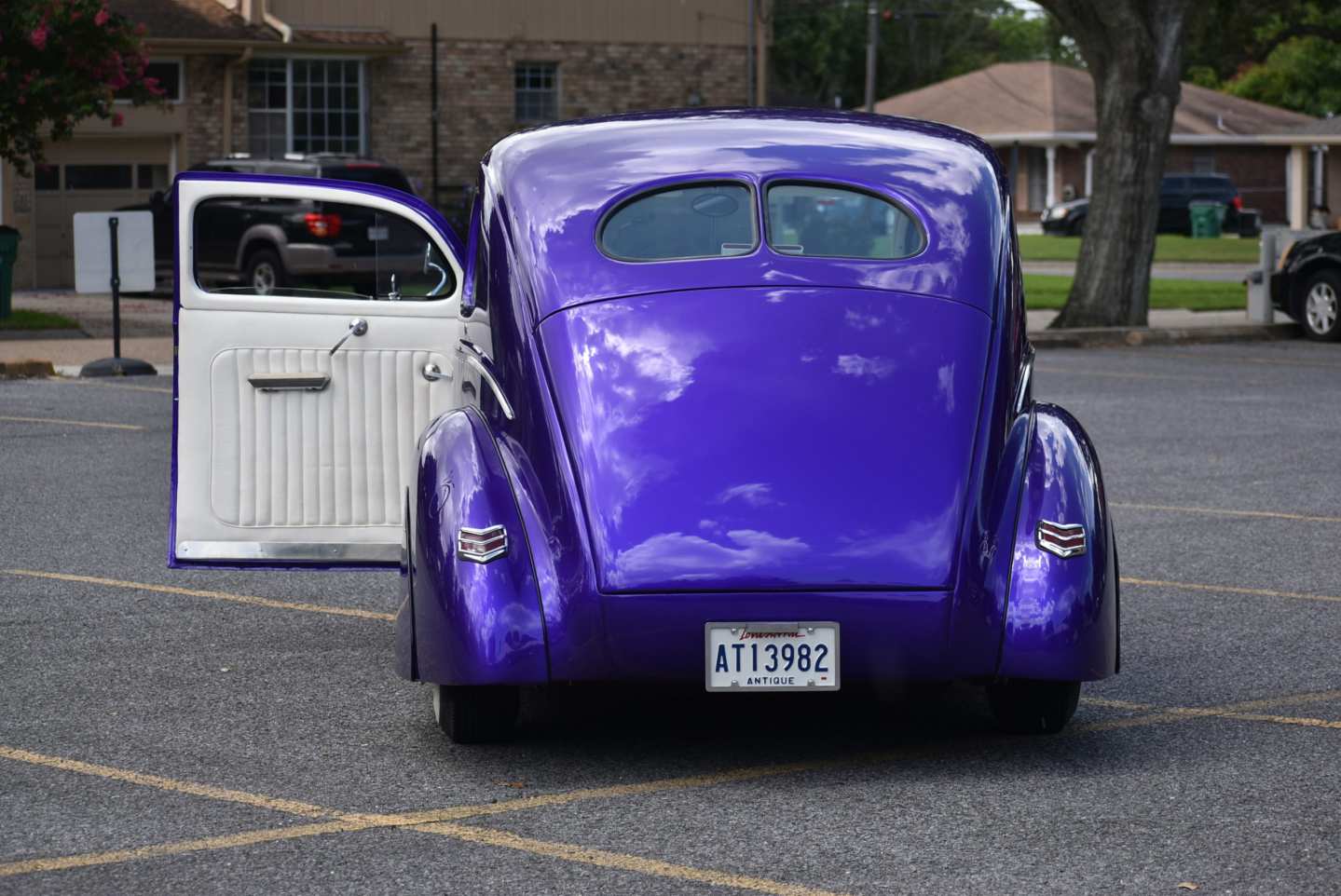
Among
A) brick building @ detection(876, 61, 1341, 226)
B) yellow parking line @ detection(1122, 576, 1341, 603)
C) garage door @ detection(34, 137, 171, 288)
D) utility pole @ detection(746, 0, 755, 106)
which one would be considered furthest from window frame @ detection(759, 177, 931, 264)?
brick building @ detection(876, 61, 1341, 226)

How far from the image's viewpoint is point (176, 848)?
5.00 m

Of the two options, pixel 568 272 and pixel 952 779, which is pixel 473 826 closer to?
pixel 952 779

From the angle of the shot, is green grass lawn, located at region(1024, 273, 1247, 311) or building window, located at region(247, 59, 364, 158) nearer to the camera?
green grass lawn, located at region(1024, 273, 1247, 311)

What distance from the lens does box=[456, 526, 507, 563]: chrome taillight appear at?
5.76 m

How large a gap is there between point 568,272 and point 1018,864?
7.72ft

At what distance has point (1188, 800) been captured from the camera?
5.43 m

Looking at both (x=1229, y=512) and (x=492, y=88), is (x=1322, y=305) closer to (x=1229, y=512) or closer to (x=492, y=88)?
(x=1229, y=512)

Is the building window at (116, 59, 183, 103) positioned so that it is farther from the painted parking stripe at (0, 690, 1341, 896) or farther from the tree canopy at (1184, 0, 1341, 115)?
the painted parking stripe at (0, 690, 1341, 896)

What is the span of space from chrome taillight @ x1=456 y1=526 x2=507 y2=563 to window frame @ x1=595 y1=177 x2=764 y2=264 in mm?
997

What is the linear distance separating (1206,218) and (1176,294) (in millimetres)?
26675

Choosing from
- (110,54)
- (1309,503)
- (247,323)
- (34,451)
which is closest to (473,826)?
(247,323)

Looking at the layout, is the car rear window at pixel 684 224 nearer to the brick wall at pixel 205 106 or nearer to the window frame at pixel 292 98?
the brick wall at pixel 205 106

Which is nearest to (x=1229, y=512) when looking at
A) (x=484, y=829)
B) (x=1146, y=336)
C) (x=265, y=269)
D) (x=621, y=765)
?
(x=621, y=765)

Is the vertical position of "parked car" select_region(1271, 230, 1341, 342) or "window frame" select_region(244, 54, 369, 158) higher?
"window frame" select_region(244, 54, 369, 158)
